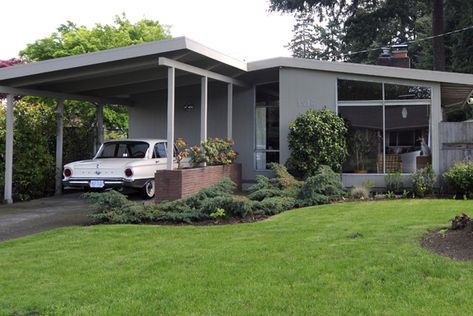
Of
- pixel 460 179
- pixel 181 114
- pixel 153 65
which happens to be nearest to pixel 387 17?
pixel 181 114

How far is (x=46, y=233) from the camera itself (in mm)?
8789

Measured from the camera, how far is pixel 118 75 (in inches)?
555

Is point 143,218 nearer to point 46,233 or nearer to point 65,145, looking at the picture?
point 46,233

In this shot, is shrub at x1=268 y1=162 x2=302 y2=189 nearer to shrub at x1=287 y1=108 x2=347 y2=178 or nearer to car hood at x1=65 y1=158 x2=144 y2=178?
shrub at x1=287 y1=108 x2=347 y2=178

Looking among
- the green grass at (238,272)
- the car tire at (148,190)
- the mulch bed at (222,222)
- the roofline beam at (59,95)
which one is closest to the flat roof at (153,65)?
the roofline beam at (59,95)

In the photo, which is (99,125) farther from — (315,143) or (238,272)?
(238,272)

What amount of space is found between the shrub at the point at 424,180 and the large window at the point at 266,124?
4.61 meters

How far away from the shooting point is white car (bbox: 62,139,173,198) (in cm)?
1259

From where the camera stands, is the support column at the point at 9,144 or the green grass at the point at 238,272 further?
the support column at the point at 9,144

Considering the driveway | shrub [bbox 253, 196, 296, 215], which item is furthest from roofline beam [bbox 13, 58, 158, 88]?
shrub [bbox 253, 196, 296, 215]

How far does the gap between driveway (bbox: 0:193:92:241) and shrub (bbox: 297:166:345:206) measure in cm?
472

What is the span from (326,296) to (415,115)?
10464 millimetres

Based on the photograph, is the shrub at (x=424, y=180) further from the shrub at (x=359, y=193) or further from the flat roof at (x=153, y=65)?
the flat roof at (x=153, y=65)

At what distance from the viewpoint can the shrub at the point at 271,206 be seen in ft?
34.9
